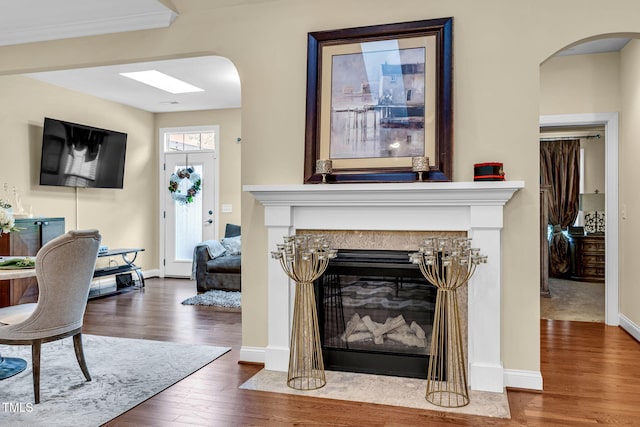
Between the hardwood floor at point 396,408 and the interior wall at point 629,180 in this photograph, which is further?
the interior wall at point 629,180

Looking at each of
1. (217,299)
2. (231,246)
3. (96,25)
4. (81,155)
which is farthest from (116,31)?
(231,246)

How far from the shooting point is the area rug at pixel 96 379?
2.55m

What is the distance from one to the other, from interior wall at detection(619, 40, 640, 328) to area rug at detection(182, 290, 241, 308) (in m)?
3.83

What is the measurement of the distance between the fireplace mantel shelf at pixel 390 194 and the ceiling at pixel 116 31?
55.7 inches

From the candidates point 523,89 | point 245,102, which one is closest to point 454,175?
point 523,89

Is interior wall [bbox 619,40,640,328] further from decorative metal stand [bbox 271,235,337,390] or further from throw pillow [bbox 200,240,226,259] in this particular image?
throw pillow [bbox 200,240,226,259]

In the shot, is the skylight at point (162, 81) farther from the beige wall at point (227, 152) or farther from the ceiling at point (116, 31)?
the beige wall at point (227, 152)

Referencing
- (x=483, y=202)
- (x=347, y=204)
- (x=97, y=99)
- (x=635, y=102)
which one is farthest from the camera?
(x=97, y=99)

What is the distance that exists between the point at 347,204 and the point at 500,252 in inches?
39.5

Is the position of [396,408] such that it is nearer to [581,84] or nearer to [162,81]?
[581,84]

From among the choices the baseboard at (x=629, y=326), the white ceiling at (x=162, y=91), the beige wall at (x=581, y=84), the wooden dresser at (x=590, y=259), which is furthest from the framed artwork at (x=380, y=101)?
the wooden dresser at (x=590, y=259)

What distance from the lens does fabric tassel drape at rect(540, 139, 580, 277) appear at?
7.77 m

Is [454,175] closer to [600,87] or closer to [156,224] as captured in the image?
[600,87]

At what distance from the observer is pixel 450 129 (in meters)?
3.04
